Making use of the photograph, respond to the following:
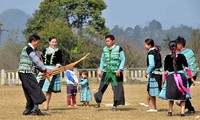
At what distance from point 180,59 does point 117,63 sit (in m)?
2.04

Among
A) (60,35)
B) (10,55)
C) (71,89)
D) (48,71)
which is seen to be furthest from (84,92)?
(10,55)

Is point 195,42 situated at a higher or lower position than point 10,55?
higher

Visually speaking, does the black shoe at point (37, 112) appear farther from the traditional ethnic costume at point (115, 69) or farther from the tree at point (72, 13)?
the tree at point (72, 13)

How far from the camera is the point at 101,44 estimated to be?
45.1m

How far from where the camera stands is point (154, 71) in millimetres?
12953

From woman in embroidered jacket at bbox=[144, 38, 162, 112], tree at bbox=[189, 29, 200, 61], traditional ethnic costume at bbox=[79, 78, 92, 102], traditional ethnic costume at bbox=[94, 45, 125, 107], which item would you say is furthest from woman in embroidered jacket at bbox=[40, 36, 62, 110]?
tree at bbox=[189, 29, 200, 61]

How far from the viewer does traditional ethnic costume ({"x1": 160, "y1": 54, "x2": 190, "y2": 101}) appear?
11500 mm

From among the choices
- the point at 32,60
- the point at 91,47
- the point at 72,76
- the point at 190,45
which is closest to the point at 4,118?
the point at 32,60

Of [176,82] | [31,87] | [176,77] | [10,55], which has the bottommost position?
[31,87]

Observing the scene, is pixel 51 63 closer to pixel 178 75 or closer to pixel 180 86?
pixel 178 75

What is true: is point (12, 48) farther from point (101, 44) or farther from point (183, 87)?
point (183, 87)

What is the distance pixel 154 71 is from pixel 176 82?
147 cm

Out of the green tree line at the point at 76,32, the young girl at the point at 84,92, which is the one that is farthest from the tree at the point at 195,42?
the young girl at the point at 84,92

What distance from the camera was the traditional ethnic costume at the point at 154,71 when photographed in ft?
41.9
